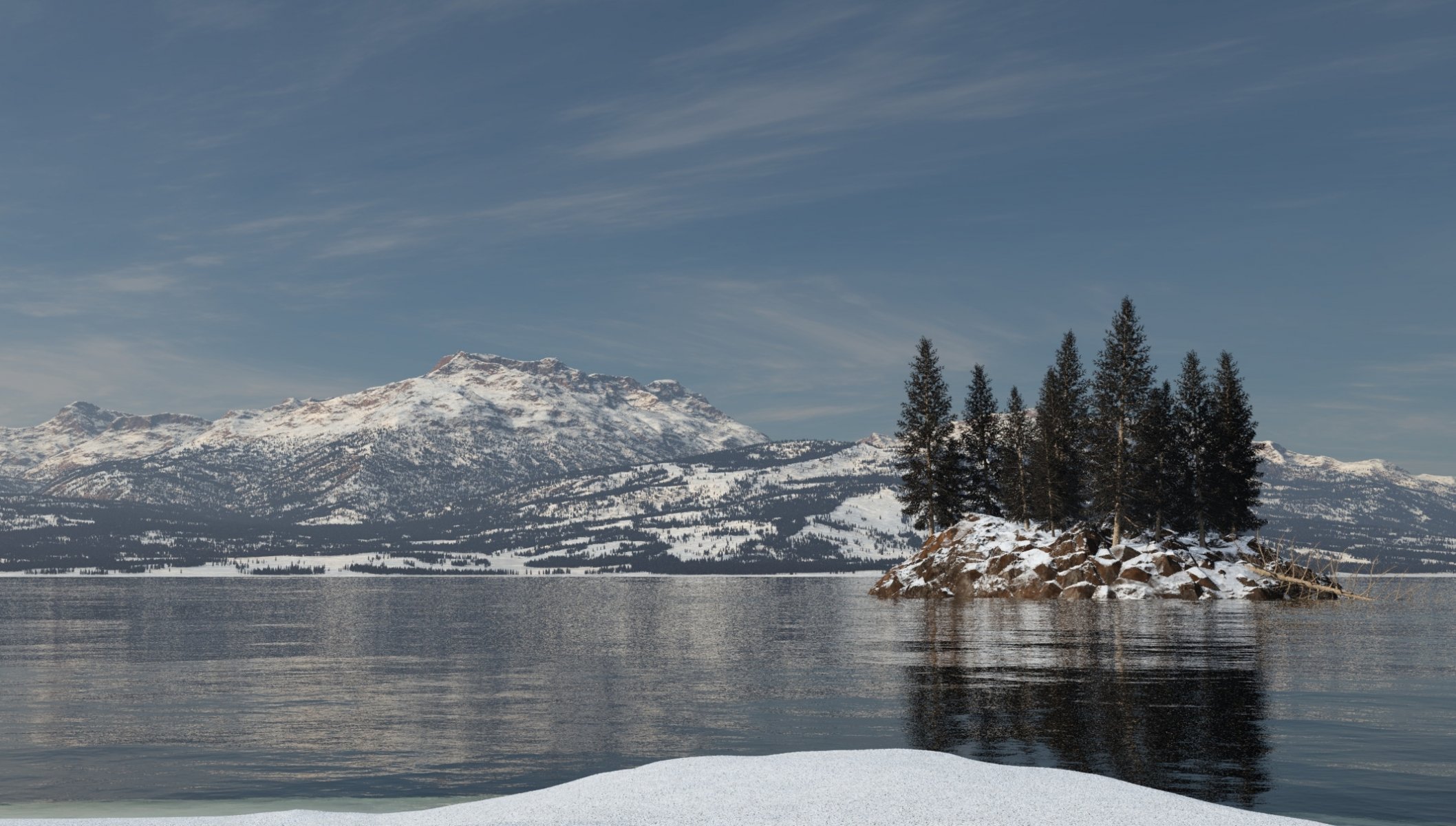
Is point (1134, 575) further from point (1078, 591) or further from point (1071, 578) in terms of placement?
point (1071, 578)

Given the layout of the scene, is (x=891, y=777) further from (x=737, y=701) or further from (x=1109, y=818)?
(x=737, y=701)

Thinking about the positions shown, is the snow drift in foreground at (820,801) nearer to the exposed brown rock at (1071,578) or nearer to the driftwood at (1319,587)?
the driftwood at (1319,587)

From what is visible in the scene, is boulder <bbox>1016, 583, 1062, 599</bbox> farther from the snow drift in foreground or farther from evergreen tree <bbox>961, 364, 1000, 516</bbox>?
the snow drift in foreground

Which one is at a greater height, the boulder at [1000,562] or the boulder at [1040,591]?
the boulder at [1000,562]

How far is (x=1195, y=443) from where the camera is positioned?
130 metres

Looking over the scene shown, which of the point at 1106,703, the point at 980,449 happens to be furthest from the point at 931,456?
the point at 1106,703

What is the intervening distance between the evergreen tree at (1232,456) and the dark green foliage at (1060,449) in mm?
14568

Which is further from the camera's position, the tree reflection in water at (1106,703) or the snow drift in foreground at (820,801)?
the tree reflection in water at (1106,703)

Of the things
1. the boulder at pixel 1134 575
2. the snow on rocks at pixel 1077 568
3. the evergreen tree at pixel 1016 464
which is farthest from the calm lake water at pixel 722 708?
the evergreen tree at pixel 1016 464

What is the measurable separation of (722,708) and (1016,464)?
115m

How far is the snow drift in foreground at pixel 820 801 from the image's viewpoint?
51.5 feet

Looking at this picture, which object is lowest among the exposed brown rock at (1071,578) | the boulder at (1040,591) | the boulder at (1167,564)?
the boulder at (1040,591)

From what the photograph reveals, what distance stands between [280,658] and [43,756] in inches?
1181

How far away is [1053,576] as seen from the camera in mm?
123562
